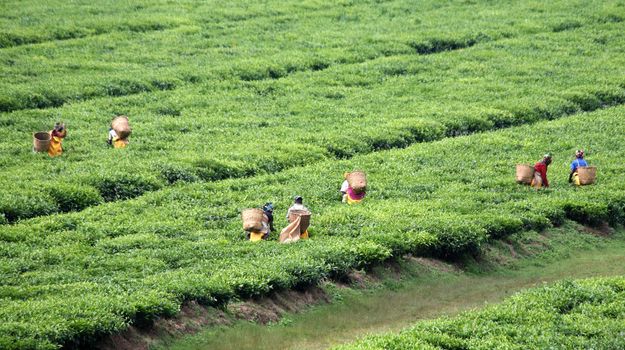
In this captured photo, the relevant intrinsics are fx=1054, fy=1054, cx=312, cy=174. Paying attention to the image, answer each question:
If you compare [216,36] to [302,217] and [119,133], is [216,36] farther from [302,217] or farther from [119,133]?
[302,217]

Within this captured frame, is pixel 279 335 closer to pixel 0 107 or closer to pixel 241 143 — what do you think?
pixel 241 143

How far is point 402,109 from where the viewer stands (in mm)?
47656

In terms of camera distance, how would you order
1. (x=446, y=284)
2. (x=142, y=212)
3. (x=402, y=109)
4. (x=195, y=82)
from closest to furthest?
(x=446, y=284)
(x=142, y=212)
(x=402, y=109)
(x=195, y=82)

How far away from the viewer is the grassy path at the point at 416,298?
2433cm

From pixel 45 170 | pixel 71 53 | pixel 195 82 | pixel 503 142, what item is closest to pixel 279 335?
pixel 45 170

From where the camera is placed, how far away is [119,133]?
129ft

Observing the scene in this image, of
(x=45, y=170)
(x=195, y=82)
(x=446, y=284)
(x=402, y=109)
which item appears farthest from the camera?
(x=195, y=82)

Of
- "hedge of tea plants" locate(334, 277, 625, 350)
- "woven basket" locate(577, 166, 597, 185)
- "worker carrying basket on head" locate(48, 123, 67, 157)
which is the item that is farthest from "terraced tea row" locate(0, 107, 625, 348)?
"worker carrying basket on head" locate(48, 123, 67, 157)

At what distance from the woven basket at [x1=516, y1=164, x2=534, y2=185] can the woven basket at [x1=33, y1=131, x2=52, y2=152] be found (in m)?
16.6

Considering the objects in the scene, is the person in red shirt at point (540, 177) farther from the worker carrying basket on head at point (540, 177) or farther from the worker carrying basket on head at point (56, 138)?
the worker carrying basket on head at point (56, 138)

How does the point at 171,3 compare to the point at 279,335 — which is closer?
the point at 279,335

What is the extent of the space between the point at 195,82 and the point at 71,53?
7747mm

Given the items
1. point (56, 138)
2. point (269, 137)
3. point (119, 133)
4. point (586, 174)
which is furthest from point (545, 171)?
point (56, 138)

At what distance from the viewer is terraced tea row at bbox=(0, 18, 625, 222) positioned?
116ft
